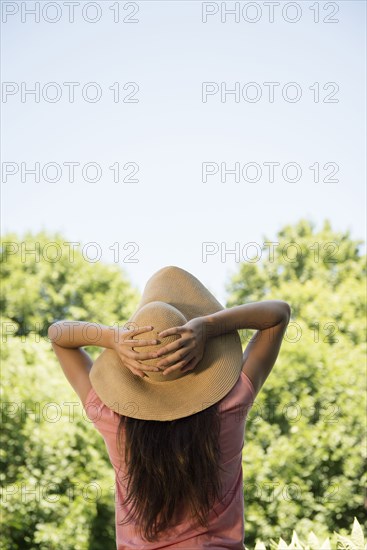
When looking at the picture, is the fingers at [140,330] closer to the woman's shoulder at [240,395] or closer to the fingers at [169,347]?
the fingers at [169,347]

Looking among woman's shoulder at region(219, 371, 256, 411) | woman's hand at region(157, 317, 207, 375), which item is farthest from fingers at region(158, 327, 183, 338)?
woman's shoulder at region(219, 371, 256, 411)

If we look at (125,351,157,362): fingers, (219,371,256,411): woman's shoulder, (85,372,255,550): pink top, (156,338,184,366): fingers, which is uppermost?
(156,338,184,366): fingers

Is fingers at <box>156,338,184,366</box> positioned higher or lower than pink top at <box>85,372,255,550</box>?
higher

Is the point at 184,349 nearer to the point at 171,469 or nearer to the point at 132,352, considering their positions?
the point at 132,352

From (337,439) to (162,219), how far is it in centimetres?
466

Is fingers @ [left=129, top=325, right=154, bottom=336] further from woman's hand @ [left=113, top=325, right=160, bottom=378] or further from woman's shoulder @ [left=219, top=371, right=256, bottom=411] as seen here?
woman's shoulder @ [left=219, top=371, right=256, bottom=411]

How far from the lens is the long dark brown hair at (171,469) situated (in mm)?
1244

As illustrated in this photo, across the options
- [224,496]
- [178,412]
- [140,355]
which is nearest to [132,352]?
[140,355]

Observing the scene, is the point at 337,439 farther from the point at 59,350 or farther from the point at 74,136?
the point at 74,136

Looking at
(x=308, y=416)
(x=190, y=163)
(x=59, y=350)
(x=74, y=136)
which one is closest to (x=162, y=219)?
(x=190, y=163)

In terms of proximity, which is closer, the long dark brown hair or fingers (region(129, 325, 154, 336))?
the long dark brown hair

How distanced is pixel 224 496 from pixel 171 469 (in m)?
0.12

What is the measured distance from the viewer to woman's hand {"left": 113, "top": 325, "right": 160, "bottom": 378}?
4.34ft

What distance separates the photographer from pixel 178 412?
1.27m
